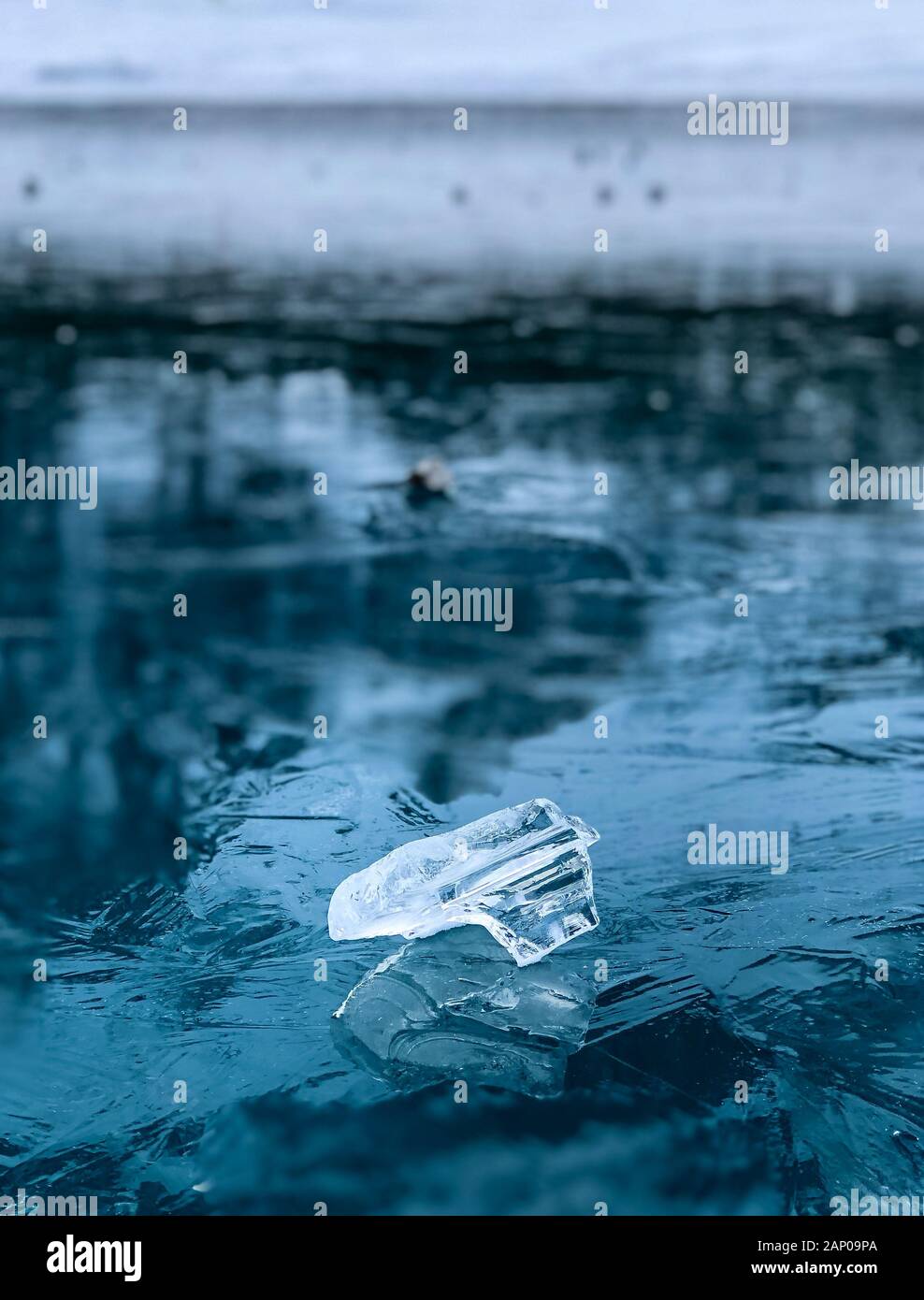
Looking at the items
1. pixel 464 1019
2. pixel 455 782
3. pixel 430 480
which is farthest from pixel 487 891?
pixel 430 480

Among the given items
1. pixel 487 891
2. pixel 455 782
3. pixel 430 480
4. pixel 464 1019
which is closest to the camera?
pixel 464 1019

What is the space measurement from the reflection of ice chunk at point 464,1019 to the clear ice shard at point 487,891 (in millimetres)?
56

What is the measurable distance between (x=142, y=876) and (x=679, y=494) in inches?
123

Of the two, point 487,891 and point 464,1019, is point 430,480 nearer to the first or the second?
point 487,891

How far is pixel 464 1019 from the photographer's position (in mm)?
2293

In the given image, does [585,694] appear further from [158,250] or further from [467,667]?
[158,250]

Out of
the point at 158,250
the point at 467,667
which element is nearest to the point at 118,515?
the point at 467,667

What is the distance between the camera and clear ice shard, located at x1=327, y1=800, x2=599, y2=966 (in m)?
2.51

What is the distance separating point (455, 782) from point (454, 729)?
0.89 feet

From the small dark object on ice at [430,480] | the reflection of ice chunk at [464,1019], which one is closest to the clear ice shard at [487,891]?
the reflection of ice chunk at [464,1019]

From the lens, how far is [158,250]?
9367 mm

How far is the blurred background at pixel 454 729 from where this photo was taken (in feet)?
6.89

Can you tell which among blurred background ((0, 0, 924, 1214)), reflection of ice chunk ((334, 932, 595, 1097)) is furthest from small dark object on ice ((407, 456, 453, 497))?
reflection of ice chunk ((334, 932, 595, 1097))

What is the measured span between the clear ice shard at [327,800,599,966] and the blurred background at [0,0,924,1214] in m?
0.06
